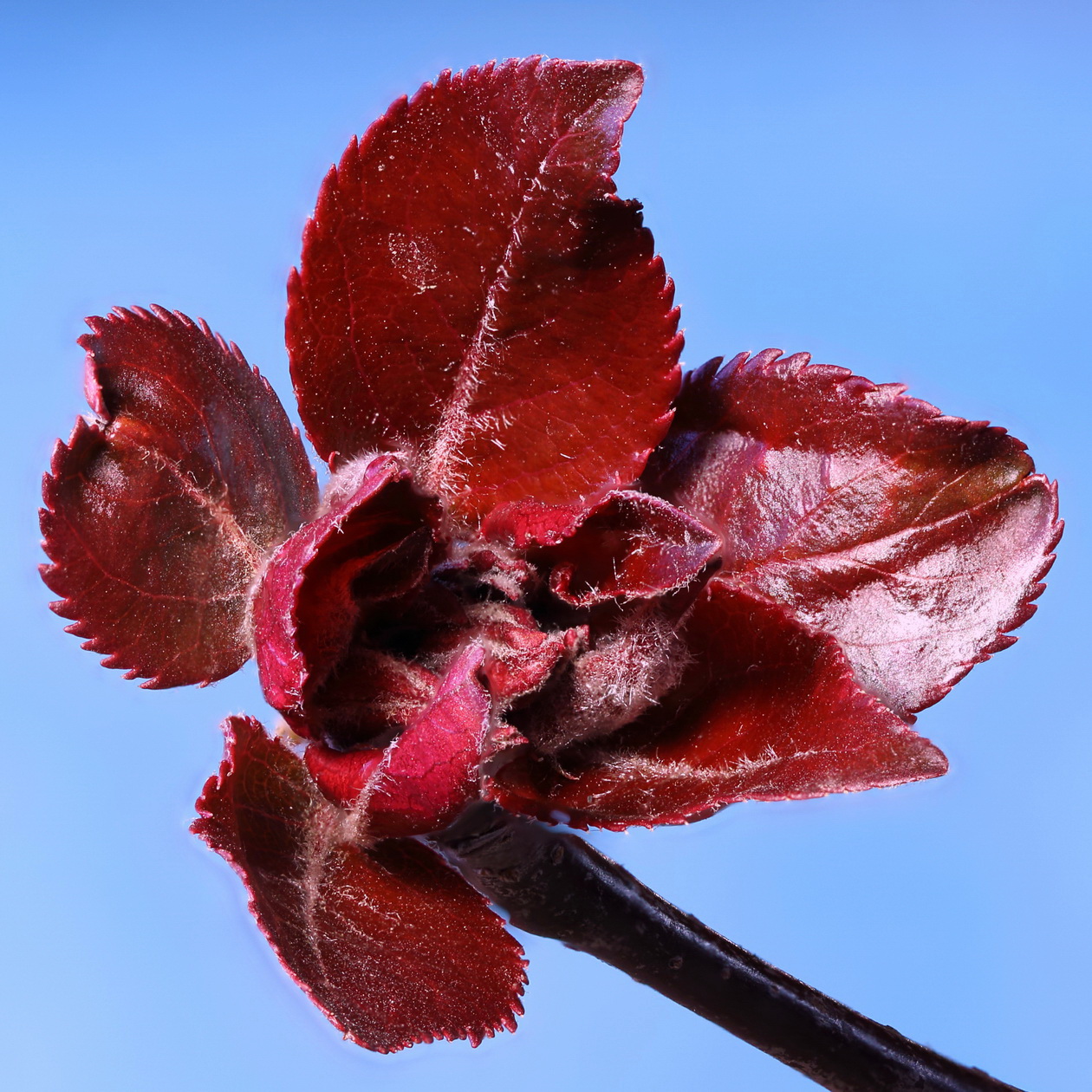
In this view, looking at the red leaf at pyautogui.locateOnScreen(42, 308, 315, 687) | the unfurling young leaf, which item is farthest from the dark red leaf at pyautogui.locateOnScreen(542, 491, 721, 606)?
the red leaf at pyautogui.locateOnScreen(42, 308, 315, 687)

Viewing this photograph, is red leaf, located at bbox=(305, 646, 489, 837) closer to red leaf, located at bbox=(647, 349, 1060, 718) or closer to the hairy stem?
the hairy stem

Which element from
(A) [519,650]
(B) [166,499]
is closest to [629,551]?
(A) [519,650]

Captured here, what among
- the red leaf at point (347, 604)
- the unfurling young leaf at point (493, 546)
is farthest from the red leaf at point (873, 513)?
the red leaf at point (347, 604)

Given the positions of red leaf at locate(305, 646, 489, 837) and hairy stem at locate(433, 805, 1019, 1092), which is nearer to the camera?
red leaf at locate(305, 646, 489, 837)

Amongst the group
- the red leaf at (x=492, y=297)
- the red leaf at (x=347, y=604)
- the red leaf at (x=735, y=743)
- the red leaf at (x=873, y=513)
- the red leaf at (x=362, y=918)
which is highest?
the red leaf at (x=873, y=513)

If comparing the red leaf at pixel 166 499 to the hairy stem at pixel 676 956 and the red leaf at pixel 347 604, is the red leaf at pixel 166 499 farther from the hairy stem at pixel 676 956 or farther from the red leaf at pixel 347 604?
the hairy stem at pixel 676 956

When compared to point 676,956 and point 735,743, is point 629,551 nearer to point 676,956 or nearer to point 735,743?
point 735,743
